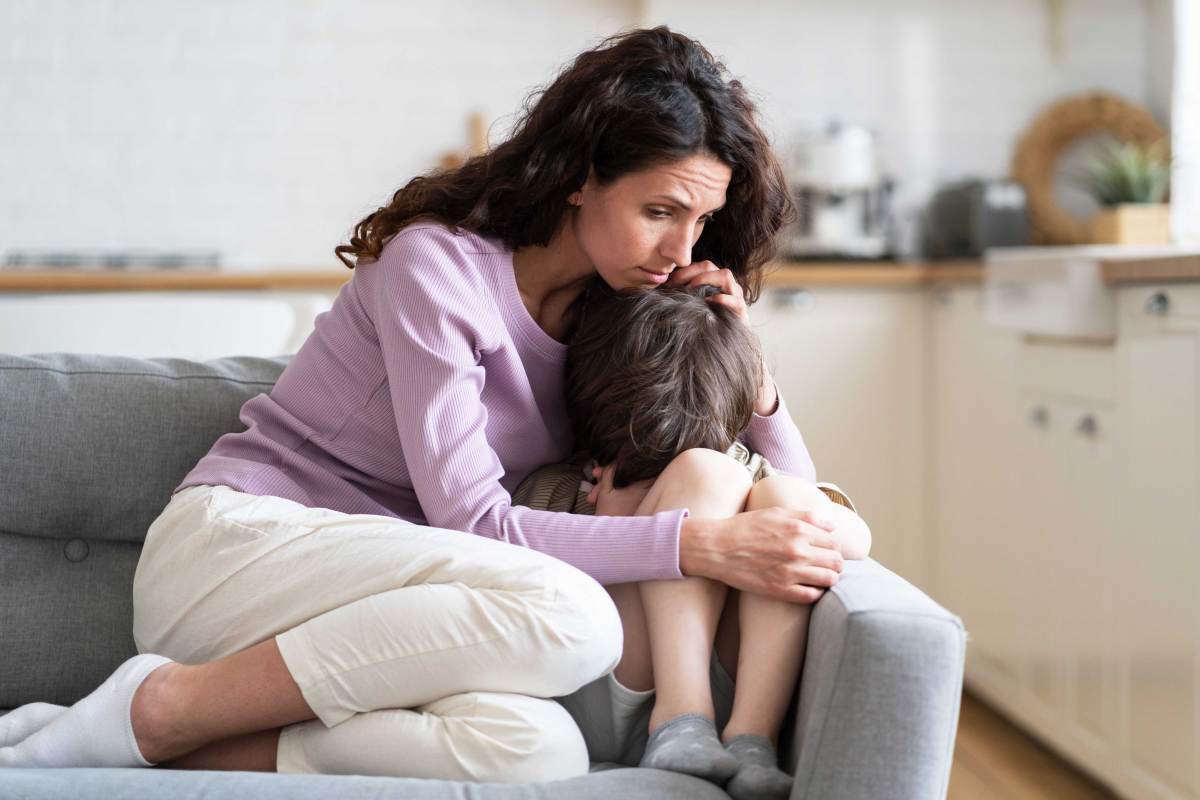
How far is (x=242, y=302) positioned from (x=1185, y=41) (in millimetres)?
2819

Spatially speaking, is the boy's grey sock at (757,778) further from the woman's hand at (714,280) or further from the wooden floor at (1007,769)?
the wooden floor at (1007,769)

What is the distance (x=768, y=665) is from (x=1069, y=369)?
1666 mm

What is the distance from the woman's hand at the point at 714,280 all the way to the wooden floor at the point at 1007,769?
1385mm

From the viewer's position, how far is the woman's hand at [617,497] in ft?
5.19

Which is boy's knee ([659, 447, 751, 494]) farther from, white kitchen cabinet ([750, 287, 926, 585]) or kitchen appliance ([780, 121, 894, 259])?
kitchen appliance ([780, 121, 894, 259])

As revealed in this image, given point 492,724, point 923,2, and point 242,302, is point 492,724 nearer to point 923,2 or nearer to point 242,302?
point 242,302

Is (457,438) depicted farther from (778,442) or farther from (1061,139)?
(1061,139)

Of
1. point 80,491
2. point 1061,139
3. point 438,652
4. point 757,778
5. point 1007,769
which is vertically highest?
point 1061,139

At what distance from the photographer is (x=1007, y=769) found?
9.18 ft

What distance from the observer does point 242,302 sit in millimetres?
2486

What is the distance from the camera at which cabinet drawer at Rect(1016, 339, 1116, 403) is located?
2582 mm

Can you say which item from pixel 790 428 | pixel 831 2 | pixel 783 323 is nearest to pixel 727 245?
pixel 790 428

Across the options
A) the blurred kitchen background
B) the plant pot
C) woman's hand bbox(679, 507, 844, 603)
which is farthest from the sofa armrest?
the plant pot

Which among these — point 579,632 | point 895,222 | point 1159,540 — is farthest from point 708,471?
point 895,222
